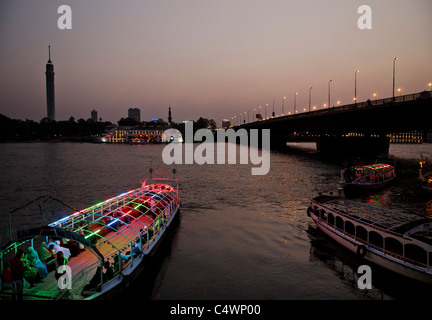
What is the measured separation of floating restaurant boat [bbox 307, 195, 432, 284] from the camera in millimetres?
16734

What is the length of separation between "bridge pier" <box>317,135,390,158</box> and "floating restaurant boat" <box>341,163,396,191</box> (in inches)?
2096

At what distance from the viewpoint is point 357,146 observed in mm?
107250

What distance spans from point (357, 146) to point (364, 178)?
63330 millimetres

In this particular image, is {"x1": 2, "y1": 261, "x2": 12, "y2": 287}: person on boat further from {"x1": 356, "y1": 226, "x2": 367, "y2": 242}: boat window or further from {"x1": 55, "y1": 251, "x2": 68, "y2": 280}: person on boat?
{"x1": 356, "y1": 226, "x2": 367, "y2": 242}: boat window

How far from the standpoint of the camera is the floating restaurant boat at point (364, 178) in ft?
156

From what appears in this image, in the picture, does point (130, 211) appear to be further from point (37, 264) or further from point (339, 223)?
point (339, 223)

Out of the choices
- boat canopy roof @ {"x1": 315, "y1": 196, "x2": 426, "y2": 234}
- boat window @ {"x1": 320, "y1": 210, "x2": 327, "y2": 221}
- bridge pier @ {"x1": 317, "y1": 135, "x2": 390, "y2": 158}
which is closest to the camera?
boat canopy roof @ {"x1": 315, "y1": 196, "x2": 426, "y2": 234}

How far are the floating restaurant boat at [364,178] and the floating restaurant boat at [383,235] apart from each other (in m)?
23.2

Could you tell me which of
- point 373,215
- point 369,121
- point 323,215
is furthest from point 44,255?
point 369,121

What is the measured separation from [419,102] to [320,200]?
4216 cm

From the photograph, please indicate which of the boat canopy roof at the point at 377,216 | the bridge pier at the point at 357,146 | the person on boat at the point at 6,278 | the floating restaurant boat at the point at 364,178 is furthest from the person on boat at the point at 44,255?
the bridge pier at the point at 357,146
